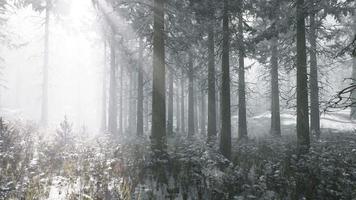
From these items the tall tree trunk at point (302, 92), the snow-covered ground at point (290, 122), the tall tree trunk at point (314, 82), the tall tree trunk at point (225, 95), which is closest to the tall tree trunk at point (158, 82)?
the tall tree trunk at point (225, 95)

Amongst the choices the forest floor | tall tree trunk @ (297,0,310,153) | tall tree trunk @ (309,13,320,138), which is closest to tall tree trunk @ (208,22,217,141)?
tall tree trunk @ (297,0,310,153)

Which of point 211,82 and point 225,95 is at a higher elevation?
point 211,82

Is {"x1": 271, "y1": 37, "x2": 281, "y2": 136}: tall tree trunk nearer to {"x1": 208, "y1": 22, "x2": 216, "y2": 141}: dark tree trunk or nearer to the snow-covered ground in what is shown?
{"x1": 208, "y1": 22, "x2": 216, "y2": 141}: dark tree trunk

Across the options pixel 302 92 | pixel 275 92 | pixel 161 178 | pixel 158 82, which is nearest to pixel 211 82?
pixel 302 92

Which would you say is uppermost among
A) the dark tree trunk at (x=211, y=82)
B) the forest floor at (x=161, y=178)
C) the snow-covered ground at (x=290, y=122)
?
the dark tree trunk at (x=211, y=82)

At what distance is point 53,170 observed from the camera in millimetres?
Answer: 8672

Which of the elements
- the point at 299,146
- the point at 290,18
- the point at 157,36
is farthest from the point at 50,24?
the point at 299,146

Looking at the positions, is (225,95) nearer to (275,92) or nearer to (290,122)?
(275,92)

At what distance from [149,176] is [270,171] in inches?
136

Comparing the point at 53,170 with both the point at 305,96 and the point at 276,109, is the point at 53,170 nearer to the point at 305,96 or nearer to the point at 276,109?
the point at 305,96

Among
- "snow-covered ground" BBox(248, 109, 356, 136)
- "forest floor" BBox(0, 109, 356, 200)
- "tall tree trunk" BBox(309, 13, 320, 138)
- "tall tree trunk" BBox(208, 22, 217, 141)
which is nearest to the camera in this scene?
"forest floor" BBox(0, 109, 356, 200)

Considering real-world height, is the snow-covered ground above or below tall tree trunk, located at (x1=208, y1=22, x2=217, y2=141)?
below

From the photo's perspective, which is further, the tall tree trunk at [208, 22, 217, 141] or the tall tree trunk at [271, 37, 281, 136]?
the tall tree trunk at [271, 37, 281, 136]

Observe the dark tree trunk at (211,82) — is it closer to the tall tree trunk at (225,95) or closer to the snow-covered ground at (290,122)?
the tall tree trunk at (225,95)
